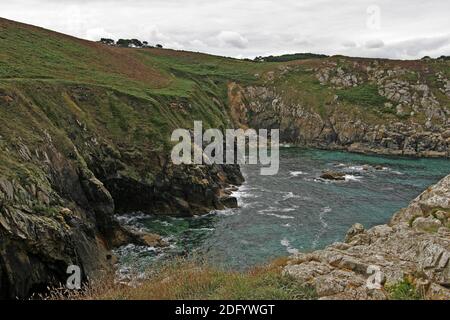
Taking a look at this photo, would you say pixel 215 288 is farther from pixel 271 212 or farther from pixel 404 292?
pixel 271 212

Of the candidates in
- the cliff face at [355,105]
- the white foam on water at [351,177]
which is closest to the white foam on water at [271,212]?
the white foam on water at [351,177]

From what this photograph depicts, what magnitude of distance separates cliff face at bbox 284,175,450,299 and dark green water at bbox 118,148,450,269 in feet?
32.6

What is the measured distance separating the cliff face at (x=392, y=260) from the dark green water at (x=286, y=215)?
9.92 metres

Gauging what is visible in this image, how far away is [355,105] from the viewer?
111938 millimetres

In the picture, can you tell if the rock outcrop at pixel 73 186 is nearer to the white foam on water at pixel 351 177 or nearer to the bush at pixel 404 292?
the white foam on water at pixel 351 177

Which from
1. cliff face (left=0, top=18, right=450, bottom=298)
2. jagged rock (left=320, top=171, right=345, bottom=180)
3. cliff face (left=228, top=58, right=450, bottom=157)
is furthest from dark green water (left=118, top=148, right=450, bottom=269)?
cliff face (left=228, top=58, right=450, bottom=157)

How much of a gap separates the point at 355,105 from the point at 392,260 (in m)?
103

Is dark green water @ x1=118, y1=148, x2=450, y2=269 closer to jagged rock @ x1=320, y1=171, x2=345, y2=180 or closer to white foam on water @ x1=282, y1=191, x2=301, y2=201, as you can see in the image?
white foam on water @ x1=282, y1=191, x2=301, y2=201

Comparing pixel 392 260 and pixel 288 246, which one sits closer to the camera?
pixel 392 260

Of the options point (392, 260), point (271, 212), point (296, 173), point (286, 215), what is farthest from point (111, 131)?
point (392, 260)

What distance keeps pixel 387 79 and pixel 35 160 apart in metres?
109

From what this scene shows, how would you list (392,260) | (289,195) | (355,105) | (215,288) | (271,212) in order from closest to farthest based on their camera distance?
1. (215,288)
2. (392,260)
3. (271,212)
4. (289,195)
5. (355,105)

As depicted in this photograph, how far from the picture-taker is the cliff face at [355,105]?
103m

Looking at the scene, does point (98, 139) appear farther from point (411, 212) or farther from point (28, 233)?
point (411, 212)
